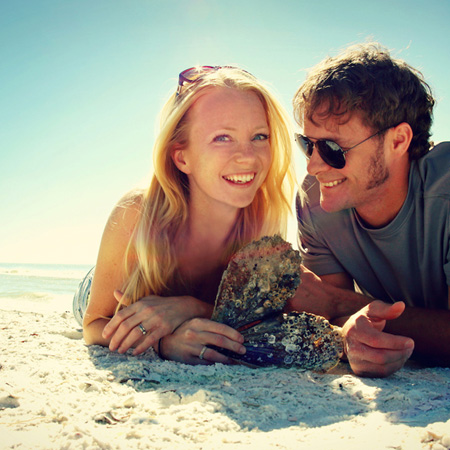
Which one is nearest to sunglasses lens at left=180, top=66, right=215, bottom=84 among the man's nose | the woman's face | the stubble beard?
the woman's face

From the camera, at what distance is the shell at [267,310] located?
2.40m

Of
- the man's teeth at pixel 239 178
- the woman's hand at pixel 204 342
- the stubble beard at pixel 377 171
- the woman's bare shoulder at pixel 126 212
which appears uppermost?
the stubble beard at pixel 377 171

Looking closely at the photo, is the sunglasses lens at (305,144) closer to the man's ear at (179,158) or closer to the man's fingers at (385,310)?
the man's ear at (179,158)

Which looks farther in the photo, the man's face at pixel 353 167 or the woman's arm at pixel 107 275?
the man's face at pixel 353 167

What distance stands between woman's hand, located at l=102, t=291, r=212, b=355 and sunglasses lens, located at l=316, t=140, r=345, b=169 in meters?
1.60

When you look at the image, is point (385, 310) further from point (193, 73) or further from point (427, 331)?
point (193, 73)

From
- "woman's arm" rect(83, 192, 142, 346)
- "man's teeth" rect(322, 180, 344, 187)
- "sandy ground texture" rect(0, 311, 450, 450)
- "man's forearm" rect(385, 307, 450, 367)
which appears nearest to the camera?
"sandy ground texture" rect(0, 311, 450, 450)

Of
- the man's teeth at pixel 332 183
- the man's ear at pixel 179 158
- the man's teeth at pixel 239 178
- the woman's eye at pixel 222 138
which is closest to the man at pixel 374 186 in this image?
the man's teeth at pixel 332 183

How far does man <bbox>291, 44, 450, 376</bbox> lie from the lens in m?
3.16

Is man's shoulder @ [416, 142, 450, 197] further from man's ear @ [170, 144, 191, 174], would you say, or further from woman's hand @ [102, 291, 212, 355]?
woman's hand @ [102, 291, 212, 355]

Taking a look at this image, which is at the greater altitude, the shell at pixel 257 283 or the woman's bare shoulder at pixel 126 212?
the woman's bare shoulder at pixel 126 212

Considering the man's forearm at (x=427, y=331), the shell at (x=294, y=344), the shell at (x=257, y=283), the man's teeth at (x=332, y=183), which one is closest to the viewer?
the shell at (x=294, y=344)

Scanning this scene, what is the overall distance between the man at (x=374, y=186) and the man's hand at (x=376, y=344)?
72 centimetres

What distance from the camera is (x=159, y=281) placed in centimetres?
321
